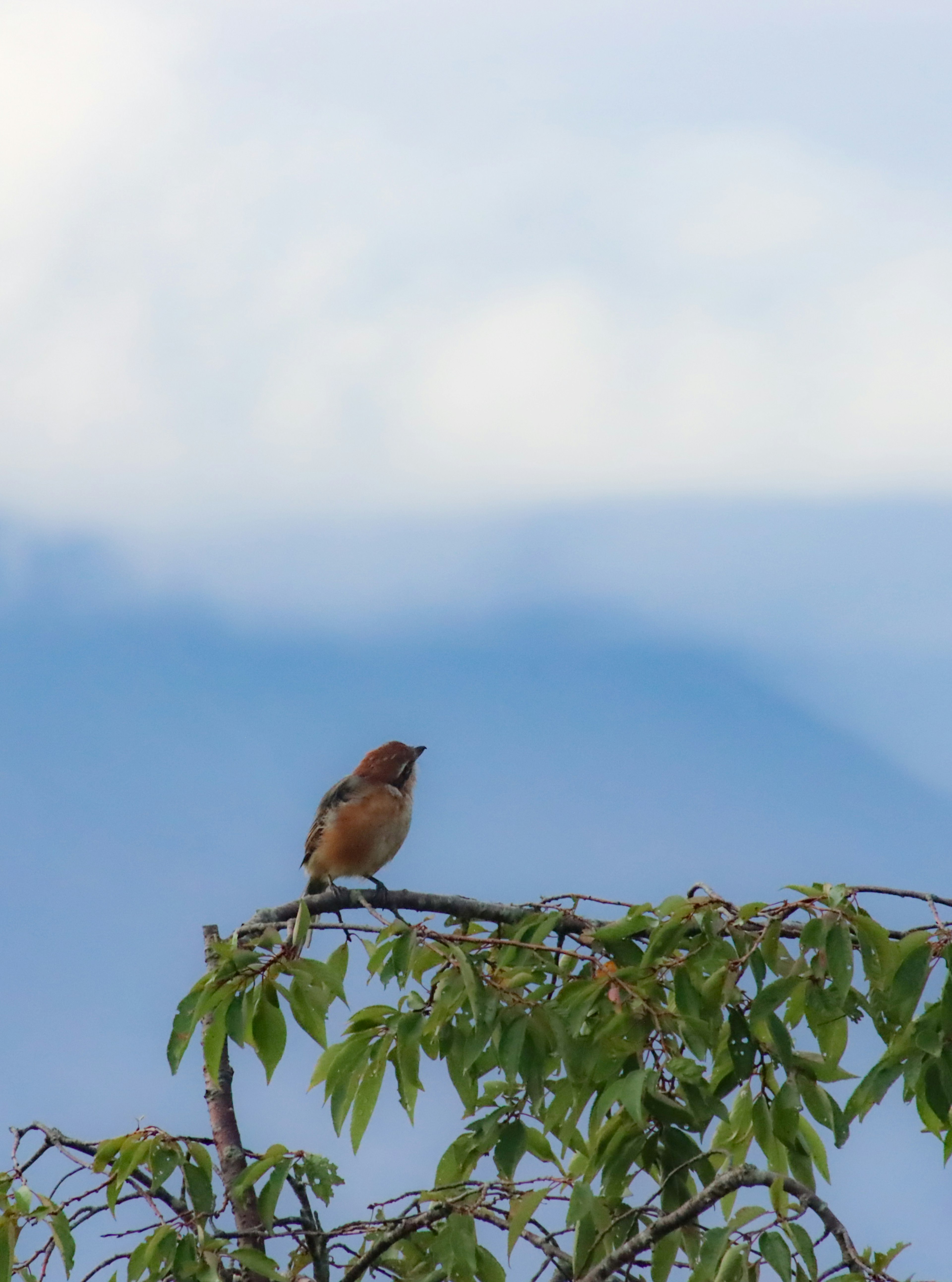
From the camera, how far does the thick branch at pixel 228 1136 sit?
4.70 metres

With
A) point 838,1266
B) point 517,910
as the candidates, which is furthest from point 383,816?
point 838,1266

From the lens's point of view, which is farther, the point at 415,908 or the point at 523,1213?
the point at 415,908

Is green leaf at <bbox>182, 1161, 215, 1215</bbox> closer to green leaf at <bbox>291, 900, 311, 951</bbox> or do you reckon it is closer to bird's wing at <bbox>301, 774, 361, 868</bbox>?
green leaf at <bbox>291, 900, 311, 951</bbox>

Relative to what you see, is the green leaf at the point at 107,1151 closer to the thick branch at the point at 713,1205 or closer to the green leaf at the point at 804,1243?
the thick branch at the point at 713,1205

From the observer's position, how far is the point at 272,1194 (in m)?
4.31

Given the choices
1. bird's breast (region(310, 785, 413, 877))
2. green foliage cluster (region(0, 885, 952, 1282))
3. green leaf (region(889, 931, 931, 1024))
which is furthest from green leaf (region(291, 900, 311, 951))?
bird's breast (region(310, 785, 413, 877))

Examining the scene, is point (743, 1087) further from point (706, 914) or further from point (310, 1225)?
point (310, 1225)

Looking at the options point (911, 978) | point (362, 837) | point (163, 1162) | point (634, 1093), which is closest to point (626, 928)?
point (634, 1093)

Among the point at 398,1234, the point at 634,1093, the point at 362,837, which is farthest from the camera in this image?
the point at 362,837

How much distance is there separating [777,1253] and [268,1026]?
1730mm

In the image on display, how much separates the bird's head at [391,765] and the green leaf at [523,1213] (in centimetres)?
355

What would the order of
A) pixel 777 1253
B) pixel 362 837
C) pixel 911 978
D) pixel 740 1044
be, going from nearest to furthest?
pixel 777 1253 < pixel 911 978 < pixel 740 1044 < pixel 362 837

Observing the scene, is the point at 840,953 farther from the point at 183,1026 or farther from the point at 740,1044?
the point at 183,1026

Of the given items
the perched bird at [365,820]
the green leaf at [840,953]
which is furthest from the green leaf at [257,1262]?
the perched bird at [365,820]
